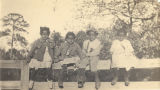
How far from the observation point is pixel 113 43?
5.80ft

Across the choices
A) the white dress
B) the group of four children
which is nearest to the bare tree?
the group of four children

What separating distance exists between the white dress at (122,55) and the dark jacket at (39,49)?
414 mm

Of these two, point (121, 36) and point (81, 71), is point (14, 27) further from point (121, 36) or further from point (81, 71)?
point (121, 36)

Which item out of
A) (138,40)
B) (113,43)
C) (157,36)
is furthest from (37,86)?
(157,36)

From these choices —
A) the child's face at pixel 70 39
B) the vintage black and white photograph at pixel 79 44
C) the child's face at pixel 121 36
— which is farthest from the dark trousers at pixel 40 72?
the child's face at pixel 121 36

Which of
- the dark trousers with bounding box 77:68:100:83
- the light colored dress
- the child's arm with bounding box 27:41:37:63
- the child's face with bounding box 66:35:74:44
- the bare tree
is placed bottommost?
the dark trousers with bounding box 77:68:100:83

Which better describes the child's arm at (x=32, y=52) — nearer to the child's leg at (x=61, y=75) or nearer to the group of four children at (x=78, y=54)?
the group of four children at (x=78, y=54)

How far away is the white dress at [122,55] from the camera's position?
175cm

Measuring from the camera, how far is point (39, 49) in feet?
5.85

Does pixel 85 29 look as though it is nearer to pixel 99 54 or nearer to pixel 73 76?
pixel 99 54

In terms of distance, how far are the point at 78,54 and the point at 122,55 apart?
0.97ft

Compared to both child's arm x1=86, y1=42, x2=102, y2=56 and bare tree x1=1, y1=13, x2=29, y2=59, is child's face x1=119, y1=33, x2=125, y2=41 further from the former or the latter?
bare tree x1=1, y1=13, x2=29, y2=59

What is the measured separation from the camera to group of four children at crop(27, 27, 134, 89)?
1.75 meters

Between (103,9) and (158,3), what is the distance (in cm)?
38
